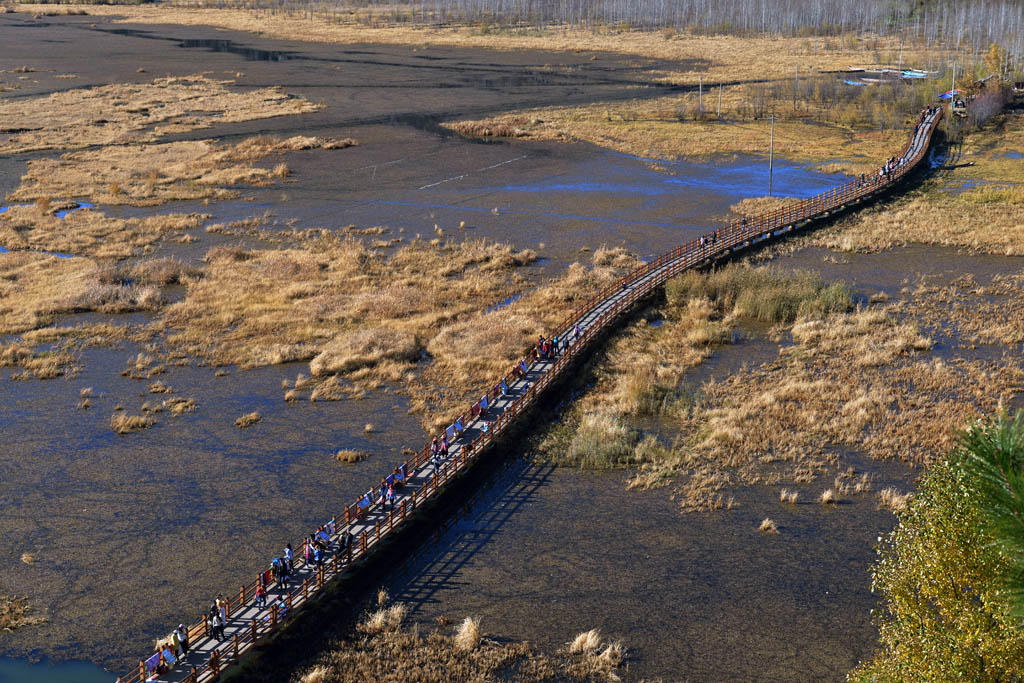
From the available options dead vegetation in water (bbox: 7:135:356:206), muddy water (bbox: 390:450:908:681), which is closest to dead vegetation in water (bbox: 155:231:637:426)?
muddy water (bbox: 390:450:908:681)

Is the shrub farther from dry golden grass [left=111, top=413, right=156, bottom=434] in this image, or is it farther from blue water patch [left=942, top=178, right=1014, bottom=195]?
blue water patch [left=942, top=178, right=1014, bottom=195]

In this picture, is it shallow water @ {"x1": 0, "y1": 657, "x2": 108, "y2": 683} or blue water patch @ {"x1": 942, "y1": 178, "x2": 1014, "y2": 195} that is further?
blue water patch @ {"x1": 942, "y1": 178, "x2": 1014, "y2": 195}

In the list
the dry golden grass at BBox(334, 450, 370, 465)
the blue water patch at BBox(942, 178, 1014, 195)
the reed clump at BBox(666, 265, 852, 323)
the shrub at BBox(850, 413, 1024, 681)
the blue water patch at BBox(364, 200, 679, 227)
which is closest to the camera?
the shrub at BBox(850, 413, 1024, 681)

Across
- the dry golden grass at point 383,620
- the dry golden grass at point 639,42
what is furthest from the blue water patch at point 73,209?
the dry golden grass at point 639,42

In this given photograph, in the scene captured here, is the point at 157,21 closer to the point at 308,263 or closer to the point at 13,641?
the point at 308,263

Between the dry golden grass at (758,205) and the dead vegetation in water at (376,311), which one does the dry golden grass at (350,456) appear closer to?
the dead vegetation in water at (376,311)

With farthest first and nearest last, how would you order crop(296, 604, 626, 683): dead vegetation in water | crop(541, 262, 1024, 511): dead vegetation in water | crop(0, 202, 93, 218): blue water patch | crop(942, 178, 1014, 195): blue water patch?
1. crop(942, 178, 1014, 195): blue water patch
2. crop(0, 202, 93, 218): blue water patch
3. crop(541, 262, 1024, 511): dead vegetation in water
4. crop(296, 604, 626, 683): dead vegetation in water

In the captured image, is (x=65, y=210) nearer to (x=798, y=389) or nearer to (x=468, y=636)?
(x=798, y=389)
